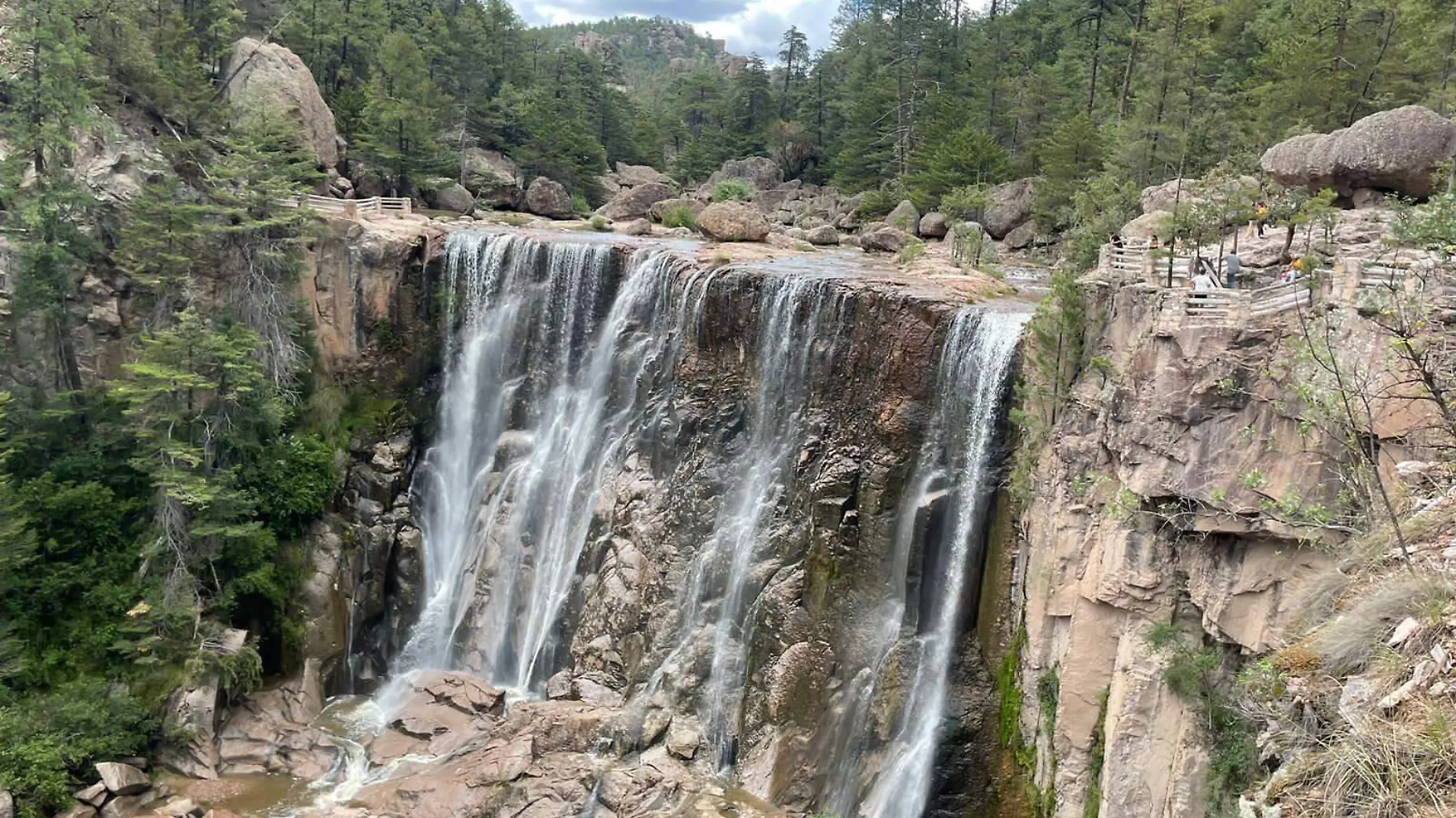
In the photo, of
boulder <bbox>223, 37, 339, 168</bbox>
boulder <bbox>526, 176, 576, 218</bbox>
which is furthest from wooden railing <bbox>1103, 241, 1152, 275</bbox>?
boulder <bbox>526, 176, 576, 218</bbox>

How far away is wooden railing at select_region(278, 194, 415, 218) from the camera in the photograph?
84.7ft

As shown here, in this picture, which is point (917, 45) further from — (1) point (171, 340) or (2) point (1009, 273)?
(1) point (171, 340)

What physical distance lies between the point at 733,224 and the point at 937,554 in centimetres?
1605

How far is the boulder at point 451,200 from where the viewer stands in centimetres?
3906

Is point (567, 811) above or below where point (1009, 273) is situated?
below

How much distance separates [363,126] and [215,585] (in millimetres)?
22561

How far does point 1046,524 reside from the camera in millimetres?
15164

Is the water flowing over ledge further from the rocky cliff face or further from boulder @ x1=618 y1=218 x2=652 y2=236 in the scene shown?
boulder @ x1=618 y1=218 x2=652 y2=236

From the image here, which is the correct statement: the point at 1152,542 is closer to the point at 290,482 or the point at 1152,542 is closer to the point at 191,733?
the point at 191,733

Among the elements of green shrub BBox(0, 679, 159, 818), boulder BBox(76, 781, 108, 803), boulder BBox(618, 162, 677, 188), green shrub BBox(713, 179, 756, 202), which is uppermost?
boulder BBox(618, 162, 677, 188)

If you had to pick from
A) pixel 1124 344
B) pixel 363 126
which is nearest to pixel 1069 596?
pixel 1124 344

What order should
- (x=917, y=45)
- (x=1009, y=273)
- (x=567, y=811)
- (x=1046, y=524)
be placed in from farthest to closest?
1. (x=917, y=45)
2. (x=1009, y=273)
3. (x=567, y=811)
4. (x=1046, y=524)

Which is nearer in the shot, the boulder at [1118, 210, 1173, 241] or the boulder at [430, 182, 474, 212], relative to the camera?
the boulder at [1118, 210, 1173, 241]

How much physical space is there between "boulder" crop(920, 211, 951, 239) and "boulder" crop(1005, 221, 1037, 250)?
233 centimetres
